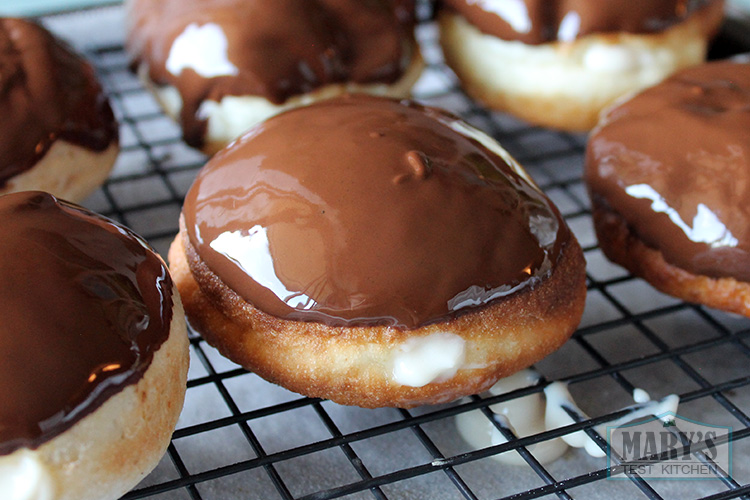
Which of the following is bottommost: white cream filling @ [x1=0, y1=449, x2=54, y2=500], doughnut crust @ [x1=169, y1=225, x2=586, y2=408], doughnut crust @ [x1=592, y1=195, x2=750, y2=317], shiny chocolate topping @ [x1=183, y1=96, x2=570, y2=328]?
doughnut crust @ [x1=592, y1=195, x2=750, y2=317]

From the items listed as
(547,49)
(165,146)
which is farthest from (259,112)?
(547,49)

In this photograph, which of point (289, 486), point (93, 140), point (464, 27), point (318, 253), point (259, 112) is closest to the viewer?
point (318, 253)

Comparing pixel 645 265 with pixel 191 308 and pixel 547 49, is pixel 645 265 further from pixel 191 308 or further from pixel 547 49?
pixel 191 308

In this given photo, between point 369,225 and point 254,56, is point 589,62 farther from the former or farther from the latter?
point 369,225

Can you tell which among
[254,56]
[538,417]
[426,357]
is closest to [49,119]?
[254,56]

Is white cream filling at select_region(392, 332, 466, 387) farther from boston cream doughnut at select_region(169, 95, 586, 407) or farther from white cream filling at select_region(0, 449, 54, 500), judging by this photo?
white cream filling at select_region(0, 449, 54, 500)

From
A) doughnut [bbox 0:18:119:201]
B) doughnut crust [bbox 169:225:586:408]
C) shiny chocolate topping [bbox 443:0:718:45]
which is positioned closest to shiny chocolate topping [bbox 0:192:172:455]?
doughnut crust [bbox 169:225:586:408]

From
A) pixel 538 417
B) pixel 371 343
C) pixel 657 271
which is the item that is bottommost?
pixel 538 417
